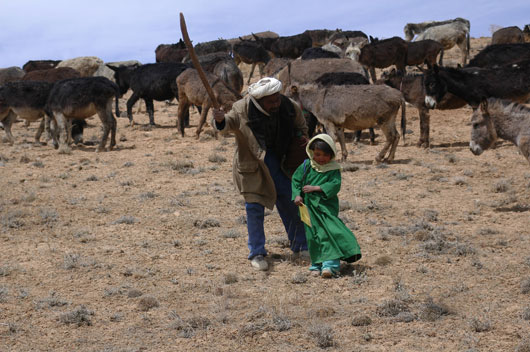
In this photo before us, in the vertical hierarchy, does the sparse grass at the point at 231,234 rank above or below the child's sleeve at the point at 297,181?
below

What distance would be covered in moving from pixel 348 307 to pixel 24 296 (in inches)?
125

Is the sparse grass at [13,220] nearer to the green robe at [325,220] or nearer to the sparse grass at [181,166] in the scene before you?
the sparse grass at [181,166]

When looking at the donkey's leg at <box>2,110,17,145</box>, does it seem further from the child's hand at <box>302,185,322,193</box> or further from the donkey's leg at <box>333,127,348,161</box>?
the child's hand at <box>302,185,322,193</box>

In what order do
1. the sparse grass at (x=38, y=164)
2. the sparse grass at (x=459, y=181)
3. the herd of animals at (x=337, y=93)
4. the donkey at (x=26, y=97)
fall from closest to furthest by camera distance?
the sparse grass at (x=459, y=181)
the herd of animals at (x=337, y=93)
the sparse grass at (x=38, y=164)
the donkey at (x=26, y=97)

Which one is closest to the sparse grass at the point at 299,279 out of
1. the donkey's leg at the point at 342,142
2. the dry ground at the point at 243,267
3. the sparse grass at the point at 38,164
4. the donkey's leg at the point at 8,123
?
the dry ground at the point at 243,267

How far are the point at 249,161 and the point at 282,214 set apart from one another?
33.1 inches

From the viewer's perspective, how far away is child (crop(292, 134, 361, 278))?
6.51 metres

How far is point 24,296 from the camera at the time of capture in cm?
635

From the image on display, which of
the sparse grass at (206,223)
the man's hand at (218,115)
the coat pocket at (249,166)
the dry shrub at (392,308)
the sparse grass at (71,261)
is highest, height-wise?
the man's hand at (218,115)

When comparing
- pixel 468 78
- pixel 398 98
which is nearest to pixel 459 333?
pixel 398 98

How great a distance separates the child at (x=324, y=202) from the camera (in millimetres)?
6508

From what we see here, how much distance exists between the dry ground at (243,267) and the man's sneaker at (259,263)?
12cm

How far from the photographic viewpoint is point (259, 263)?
275 inches

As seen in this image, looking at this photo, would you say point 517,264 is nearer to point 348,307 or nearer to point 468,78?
point 348,307
